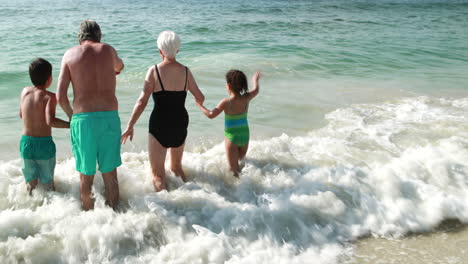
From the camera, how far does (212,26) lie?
1939 cm

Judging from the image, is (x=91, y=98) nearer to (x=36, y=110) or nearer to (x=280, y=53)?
(x=36, y=110)

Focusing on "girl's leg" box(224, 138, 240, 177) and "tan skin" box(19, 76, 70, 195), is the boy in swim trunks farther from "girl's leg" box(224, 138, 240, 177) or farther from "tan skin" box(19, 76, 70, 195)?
"girl's leg" box(224, 138, 240, 177)

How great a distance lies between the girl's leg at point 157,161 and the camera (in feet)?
12.9

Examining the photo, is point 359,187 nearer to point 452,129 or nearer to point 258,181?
point 258,181

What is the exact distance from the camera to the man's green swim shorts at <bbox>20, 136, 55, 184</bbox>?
3.68 metres

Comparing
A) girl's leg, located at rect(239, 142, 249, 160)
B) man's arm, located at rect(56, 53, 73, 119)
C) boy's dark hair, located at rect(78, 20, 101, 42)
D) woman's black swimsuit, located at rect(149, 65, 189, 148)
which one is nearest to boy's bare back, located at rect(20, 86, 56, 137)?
man's arm, located at rect(56, 53, 73, 119)

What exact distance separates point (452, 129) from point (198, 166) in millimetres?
4119

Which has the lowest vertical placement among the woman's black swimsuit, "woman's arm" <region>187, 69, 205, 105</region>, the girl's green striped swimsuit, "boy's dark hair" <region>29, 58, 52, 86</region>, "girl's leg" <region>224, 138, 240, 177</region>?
"girl's leg" <region>224, 138, 240, 177</region>

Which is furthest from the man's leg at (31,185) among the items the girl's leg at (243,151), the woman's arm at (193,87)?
the girl's leg at (243,151)

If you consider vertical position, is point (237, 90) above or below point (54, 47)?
above

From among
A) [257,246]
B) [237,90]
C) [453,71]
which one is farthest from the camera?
[453,71]

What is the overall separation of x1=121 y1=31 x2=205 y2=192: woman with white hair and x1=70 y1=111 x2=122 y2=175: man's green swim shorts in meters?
0.23

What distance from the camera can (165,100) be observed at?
149 inches

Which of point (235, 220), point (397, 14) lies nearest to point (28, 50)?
point (235, 220)
